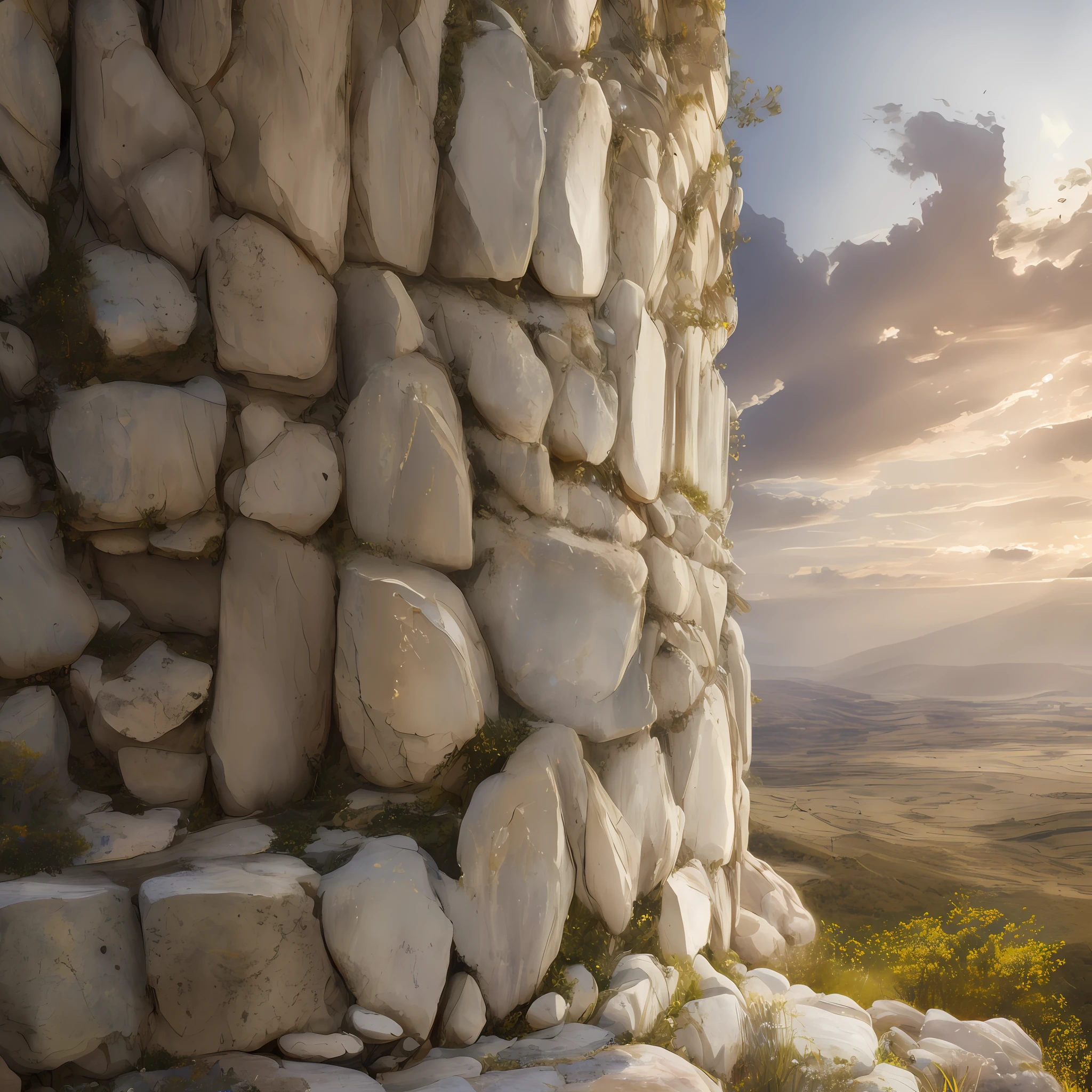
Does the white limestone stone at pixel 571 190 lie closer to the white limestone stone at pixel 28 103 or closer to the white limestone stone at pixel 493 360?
the white limestone stone at pixel 493 360

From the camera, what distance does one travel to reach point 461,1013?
5617mm

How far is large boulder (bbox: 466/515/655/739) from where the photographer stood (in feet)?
23.9

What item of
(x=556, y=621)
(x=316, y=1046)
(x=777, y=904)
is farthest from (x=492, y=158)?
(x=777, y=904)

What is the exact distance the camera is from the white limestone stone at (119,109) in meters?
6.61

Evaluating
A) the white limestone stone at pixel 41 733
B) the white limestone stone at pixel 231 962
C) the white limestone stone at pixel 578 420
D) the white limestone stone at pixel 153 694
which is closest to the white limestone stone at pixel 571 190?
the white limestone stone at pixel 578 420

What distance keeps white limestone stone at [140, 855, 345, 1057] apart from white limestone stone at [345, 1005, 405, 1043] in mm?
168

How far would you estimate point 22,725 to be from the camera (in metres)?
5.93

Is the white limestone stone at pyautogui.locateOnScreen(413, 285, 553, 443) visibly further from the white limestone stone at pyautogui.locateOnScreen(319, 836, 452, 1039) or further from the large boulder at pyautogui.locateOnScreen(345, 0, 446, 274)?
the white limestone stone at pyautogui.locateOnScreen(319, 836, 452, 1039)

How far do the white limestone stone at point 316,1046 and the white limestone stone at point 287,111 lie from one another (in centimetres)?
677

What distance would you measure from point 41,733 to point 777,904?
11.6 metres

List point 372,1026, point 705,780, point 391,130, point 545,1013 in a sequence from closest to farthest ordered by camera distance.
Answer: point 372,1026
point 545,1013
point 391,130
point 705,780

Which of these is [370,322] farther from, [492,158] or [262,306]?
[492,158]

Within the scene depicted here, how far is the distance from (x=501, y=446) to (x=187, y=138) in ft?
13.9

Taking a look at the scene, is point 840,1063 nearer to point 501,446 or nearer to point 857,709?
point 501,446
